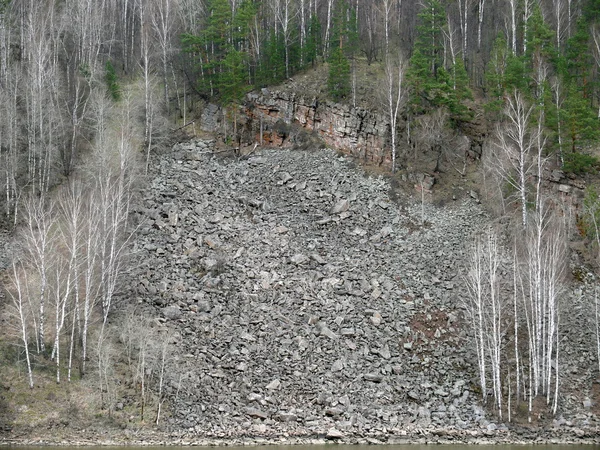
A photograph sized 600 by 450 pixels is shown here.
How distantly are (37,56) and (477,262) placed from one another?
119 feet

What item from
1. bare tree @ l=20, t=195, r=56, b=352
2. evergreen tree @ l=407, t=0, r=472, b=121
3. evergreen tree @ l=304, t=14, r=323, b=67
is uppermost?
evergreen tree @ l=304, t=14, r=323, b=67

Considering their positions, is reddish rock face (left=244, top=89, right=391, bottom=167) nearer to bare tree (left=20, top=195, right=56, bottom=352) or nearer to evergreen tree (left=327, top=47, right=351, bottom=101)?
evergreen tree (left=327, top=47, right=351, bottom=101)

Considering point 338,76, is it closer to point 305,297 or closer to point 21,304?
point 305,297

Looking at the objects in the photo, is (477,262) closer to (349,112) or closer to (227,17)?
(349,112)

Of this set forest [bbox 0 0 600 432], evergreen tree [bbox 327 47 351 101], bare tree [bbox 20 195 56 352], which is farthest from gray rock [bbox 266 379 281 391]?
evergreen tree [bbox 327 47 351 101]

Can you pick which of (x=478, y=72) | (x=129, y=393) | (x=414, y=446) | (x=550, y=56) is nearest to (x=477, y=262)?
(x=414, y=446)

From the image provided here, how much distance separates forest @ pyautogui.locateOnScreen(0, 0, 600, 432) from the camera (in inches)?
1339

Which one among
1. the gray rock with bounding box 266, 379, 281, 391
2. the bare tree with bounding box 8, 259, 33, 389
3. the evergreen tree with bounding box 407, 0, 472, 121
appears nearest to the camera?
the bare tree with bounding box 8, 259, 33, 389

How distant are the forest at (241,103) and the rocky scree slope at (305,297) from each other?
182 centimetres

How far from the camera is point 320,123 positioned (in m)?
50.2

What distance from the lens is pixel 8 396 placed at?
31094 mm

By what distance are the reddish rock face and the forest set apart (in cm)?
119

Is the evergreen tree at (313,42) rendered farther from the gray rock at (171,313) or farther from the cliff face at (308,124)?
→ the gray rock at (171,313)

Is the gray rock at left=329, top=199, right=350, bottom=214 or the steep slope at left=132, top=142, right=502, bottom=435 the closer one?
the steep slope at left=132, top=142, right=502, bottom=435
